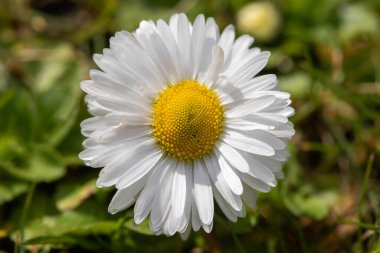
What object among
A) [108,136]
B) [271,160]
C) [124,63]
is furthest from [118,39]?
[271,160]

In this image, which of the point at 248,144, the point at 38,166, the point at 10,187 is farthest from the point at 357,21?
the point at 10,187

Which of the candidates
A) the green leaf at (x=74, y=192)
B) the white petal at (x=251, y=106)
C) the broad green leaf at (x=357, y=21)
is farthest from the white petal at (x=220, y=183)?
the broad green leaf at (x=357, y=21)

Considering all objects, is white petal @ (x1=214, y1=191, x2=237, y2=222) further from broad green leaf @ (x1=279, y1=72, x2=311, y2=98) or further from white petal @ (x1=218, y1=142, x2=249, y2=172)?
broad green leaf @ (x1=279, y1=72, x2=311, y2=98)

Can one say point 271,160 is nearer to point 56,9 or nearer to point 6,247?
point 6,247

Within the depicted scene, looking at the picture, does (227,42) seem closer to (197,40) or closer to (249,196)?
(197,40)

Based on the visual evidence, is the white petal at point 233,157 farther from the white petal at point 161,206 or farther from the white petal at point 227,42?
the white petal at point 227,42
